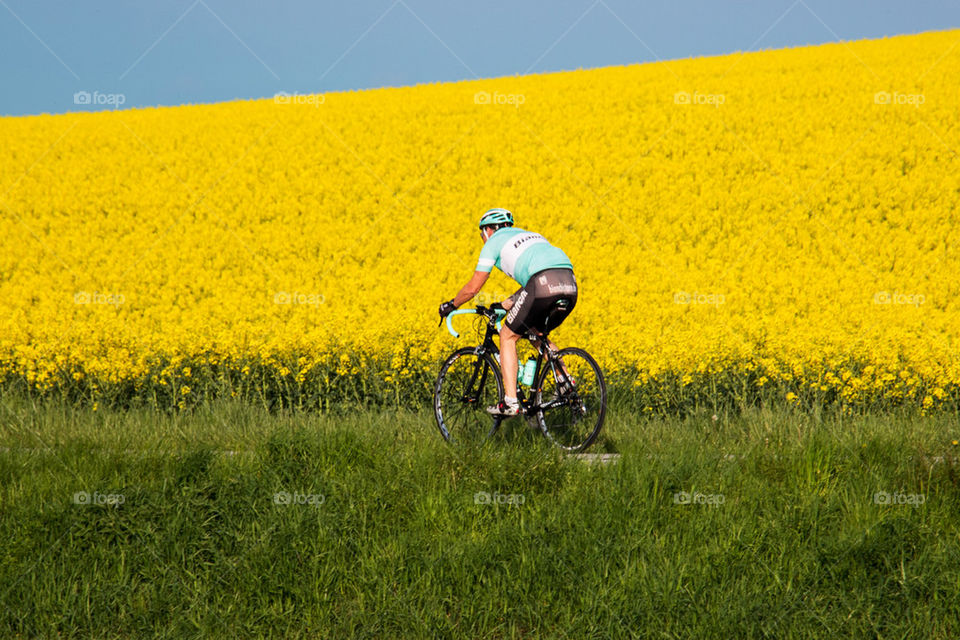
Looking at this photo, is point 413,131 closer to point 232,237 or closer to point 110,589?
point 232,237

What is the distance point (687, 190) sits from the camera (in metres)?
15.9

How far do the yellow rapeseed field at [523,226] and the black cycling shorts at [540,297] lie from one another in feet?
8.06

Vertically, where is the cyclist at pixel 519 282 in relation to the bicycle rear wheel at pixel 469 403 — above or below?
above

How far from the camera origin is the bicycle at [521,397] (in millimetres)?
6316

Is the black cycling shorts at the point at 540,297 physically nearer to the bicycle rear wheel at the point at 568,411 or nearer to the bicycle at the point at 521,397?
the bicycle at the point at 521,397

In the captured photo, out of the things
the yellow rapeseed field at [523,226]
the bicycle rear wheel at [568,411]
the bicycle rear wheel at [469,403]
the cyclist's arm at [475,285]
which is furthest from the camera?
the yellow rapeseed field at [523,226]

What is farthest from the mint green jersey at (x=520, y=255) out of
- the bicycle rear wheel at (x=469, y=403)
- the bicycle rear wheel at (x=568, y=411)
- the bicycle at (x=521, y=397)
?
the bicycle rear wheel at (x=469, y=403)

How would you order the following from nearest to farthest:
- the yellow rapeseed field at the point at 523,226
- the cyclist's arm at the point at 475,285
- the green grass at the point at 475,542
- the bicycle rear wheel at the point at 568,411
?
the green grass at the point at 475,542, the cyclist's arm at the point at 475,285, the bicycle rear wheel at the point at 568,411, the yellow rapeseed field at the point at 523,226

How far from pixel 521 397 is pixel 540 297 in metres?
1.02

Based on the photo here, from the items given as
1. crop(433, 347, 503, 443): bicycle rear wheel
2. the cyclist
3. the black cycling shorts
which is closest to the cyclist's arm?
the cyclist

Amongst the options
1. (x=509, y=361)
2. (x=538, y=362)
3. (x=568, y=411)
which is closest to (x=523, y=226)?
(x=568, y=411)

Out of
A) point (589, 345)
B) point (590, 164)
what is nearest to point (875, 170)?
point (590, 164)

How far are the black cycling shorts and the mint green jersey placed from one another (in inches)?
2.7

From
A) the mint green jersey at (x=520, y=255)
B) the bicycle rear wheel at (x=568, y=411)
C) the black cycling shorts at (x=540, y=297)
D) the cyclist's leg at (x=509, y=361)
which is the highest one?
the mint green jersey at (x=520, y=255)
